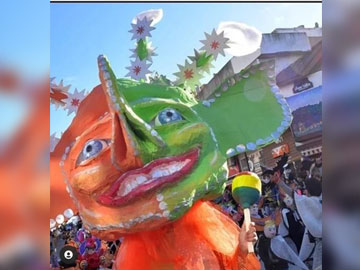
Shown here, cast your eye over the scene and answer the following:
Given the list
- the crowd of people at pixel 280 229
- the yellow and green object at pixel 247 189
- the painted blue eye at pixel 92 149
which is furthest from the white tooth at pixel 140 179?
the crowd of people at pixel 280 229

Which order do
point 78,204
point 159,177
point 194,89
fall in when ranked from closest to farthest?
point 159,177 → point 78,204 → point 194,89

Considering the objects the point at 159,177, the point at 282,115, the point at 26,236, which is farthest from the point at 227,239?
the point at 26,236

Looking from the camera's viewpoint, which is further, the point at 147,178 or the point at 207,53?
the point at 207,53

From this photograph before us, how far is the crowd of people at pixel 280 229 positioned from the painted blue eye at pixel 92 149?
126 cm

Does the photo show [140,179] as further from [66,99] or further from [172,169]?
[66,99]

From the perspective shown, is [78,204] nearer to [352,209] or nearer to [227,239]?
[227,239]

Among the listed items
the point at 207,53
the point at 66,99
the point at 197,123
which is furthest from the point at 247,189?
the point at 66,99

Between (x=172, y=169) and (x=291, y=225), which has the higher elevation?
(x=172, y=169)

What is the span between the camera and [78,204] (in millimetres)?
1526

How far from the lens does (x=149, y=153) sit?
1430 mm

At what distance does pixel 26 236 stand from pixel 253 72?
1005mm

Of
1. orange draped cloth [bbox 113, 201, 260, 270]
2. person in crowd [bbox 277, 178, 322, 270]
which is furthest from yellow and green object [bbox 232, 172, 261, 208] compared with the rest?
person in crowd [bbox 277, 178, 322, 270]

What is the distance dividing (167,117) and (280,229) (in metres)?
1.62

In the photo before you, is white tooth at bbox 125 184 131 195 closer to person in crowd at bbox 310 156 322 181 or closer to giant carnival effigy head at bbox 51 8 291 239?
giant carnival effigy head at bbox 51 8 291 239
